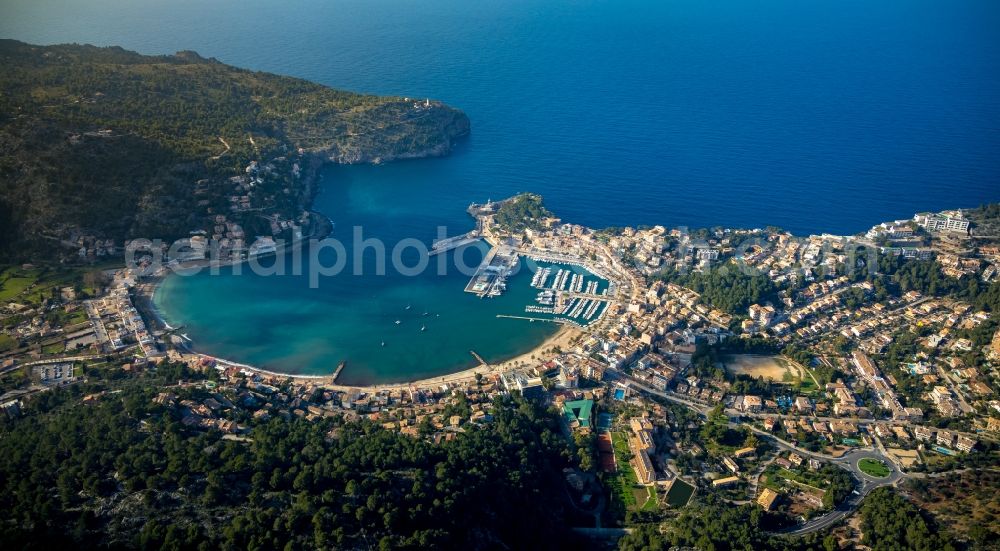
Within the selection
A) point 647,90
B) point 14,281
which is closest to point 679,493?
point 14,281

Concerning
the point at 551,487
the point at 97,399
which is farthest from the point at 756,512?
the point at 97,399

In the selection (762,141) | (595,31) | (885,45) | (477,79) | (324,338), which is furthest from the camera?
(595,31)

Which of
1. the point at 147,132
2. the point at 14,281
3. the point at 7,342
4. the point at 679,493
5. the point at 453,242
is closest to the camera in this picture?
the point at 679,493

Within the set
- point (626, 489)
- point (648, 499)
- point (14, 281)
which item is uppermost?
point (14, 281)

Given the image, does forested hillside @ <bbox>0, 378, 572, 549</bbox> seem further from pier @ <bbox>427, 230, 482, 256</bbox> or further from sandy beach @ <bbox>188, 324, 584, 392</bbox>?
pier @ <bbox>427, 230, 482, 256</bbox>

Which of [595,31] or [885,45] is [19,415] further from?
[885,45]

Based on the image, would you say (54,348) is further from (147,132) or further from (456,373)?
(456,373)

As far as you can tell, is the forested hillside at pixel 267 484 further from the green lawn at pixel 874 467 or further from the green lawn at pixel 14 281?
the green lawn at pixel 874 467
